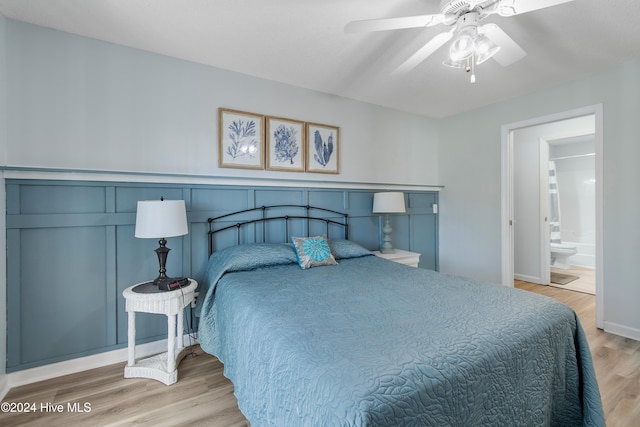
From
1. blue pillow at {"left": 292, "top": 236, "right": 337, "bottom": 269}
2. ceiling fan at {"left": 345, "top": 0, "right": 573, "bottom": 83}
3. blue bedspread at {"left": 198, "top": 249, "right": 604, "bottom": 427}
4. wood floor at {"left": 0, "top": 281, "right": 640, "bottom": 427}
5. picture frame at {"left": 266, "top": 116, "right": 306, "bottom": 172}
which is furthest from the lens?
picture frame at {"left": 266, "top": 116, "right": 306, "bottom": 172}

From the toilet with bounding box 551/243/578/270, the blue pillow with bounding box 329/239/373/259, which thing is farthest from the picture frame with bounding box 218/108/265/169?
the toilet with bounding box 551/243/578/270

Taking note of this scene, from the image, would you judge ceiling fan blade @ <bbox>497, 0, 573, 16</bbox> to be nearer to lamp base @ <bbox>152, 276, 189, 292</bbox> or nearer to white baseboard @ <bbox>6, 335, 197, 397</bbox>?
lamp base @ <bbox>152, 276, 189, 292</bbox>

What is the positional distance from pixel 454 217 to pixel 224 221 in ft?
10.2

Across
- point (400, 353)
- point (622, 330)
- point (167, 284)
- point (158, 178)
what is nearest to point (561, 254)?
point (622, 330)

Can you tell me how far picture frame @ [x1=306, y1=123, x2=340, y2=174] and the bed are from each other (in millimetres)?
1506

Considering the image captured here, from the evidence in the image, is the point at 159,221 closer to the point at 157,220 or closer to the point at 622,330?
the point at 157,220

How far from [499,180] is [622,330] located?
1809 millimetres

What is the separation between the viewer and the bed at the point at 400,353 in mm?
875

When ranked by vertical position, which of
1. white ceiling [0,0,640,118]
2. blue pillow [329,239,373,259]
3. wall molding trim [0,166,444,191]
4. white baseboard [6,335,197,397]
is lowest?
white baseboard [6,335,197,397]

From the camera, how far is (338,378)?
2.88 feet

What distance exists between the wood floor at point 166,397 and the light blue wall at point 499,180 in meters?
0.74

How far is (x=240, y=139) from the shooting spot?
2.70 m

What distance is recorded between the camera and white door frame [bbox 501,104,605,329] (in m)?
2.74

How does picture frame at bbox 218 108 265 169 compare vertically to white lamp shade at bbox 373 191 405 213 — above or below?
above
